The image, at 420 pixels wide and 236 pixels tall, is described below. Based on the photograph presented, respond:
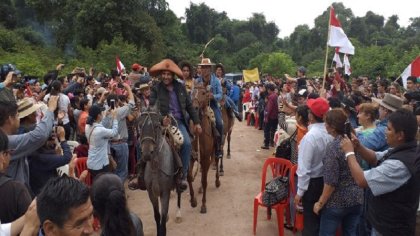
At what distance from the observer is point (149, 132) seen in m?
5.58

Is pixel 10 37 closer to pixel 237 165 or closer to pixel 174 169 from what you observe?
pixel 237 165

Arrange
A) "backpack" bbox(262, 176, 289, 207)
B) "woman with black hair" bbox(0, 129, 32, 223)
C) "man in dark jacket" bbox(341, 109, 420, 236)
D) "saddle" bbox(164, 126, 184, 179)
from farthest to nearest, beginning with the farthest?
1. "saddle" bbox(164, 126, 184, 179)
2. "backpack" bbox(262, 176, 289, 207)
3. "man in dark jacket" bbox(341, 109, 420, 236)
4. "woman with black hair" bbox(0, 129, 32, 223)

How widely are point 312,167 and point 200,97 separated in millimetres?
3508

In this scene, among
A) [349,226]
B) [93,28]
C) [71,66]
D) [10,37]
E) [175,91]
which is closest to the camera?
[349,226]

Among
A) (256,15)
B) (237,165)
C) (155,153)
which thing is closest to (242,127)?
(237,165)

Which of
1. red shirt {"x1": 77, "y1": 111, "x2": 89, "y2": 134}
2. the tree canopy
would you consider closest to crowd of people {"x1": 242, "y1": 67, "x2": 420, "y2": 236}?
red shirt {"x1": 77, "y1": 111, "x2": 89, "y2": 134}

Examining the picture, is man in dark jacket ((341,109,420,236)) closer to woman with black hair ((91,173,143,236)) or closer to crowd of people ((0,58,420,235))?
crowd of people ((0,58,420,235))

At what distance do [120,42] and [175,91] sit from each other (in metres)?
22.0

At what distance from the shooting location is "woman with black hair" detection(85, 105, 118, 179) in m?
6.38

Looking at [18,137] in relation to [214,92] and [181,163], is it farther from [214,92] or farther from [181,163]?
[214,92]

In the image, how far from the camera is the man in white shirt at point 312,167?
4609 millimetres

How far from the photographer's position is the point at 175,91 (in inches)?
264

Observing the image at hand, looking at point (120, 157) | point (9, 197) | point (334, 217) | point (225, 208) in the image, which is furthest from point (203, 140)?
point (9, 197)

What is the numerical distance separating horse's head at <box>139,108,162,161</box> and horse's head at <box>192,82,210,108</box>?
72.9 inches
